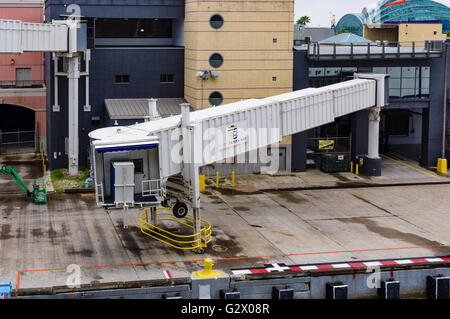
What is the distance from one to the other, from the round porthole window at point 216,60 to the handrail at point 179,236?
61.9 feet

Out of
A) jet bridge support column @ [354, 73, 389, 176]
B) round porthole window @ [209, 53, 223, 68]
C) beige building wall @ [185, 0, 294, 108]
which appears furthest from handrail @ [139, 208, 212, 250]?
jet bridge support column @ [354, 73, 389, 176]

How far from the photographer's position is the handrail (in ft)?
134

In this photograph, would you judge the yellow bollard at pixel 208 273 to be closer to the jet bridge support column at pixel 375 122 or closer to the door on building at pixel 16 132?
the jet bridge support column at pixel 375 122

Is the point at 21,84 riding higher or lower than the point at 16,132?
higher

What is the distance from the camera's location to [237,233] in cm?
4416

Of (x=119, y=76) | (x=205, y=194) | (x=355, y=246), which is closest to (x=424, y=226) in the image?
(x=355, y=246)

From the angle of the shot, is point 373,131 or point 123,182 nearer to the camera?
point 123,182

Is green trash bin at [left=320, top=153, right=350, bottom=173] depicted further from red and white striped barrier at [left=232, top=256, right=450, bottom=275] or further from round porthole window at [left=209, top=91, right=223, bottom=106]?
red and white striped barrier at [left=232, top=256, right=450, bottom=275]

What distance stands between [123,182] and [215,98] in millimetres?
26050

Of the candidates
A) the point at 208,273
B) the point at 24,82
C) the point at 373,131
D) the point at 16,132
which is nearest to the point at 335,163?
the point at 373,131

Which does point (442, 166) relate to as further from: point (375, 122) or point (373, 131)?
point (375, 122)

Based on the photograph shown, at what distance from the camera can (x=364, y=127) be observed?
211 ft

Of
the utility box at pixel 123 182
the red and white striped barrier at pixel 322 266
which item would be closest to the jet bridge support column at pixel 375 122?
the red and white striped barrier at pixel 322 266

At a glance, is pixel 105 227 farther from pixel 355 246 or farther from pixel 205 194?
pixel 355 246
